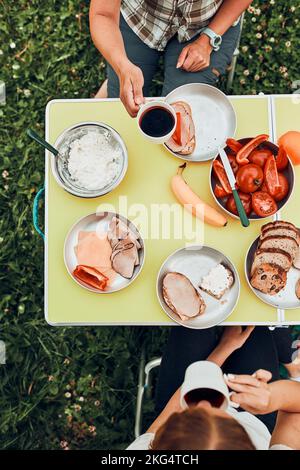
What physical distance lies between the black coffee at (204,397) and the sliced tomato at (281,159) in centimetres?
75

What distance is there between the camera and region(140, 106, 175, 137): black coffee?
58.1 inches

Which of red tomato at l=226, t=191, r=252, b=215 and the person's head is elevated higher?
red tomato at l=226, t=191, r=252, b=215

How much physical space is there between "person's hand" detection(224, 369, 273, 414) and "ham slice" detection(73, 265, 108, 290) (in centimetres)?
53

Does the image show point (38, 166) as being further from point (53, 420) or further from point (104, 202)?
point (53, 420)

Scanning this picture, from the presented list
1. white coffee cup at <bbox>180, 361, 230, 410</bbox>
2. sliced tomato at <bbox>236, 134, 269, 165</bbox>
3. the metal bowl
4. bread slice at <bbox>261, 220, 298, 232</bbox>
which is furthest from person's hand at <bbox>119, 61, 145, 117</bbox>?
white coffee cup at <bbox>180, 361, 230, 410</bbox>

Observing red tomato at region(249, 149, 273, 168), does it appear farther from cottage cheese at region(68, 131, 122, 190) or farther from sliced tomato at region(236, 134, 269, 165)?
cottage cheese at region(68, 131, 122, 190)

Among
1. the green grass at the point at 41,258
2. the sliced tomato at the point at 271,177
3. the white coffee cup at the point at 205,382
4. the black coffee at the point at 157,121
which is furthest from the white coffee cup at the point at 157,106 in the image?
the green grass at the point at 41,258

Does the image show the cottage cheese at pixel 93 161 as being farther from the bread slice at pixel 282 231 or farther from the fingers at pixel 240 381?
the fingers at pixel 240 381

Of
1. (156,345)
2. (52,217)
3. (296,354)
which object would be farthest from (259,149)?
(156,345)

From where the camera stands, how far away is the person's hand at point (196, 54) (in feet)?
6.11

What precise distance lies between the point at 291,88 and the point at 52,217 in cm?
167

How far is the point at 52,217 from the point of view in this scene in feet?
5.25

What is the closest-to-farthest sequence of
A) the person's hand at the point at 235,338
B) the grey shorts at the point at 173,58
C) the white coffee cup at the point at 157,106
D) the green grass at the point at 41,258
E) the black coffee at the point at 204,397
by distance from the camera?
the black coffee at the point at 204,397 < the white coffee cup at the point at 157,106 < the person's hand at the point at 235,338 < the grey shorts at the point at 173,58 < the green grass at the point at 41,258

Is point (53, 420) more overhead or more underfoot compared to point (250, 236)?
more underfoot
